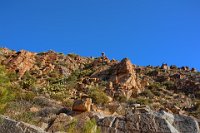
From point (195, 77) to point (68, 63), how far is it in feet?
45.3

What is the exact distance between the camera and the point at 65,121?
1595 centimetres

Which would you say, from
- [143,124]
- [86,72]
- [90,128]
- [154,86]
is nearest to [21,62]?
[86,72]

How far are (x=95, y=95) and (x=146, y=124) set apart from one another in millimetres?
13247

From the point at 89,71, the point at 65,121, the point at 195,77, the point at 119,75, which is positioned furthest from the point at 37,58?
the point at 65,121

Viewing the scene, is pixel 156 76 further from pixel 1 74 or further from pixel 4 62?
pixel 1 74

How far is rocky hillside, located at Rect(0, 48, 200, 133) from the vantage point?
1440 centimetres

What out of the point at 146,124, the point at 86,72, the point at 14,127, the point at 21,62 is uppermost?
the point at 21,62

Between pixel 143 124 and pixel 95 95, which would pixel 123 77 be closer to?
pixel 95 95

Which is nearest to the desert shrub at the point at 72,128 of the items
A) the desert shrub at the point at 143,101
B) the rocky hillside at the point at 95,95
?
the rocky hillside at the point at 95,95

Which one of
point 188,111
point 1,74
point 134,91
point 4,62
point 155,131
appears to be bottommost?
point 155,131

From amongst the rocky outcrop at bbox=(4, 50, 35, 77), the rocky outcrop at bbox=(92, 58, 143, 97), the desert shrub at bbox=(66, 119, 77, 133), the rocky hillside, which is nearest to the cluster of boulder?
the rocky hillside

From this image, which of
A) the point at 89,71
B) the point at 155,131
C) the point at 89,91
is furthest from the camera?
the point at 89,71

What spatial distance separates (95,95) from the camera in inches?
1066

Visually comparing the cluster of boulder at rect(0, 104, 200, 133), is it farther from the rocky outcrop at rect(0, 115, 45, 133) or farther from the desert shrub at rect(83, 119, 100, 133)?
the rocky outcrop at rect(0, 115, 45, 133)
